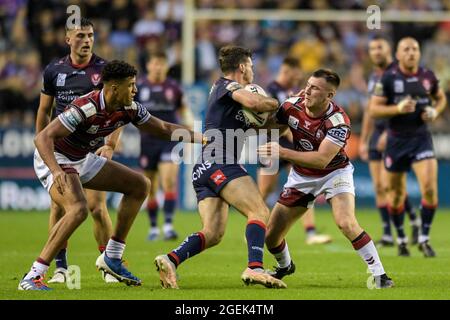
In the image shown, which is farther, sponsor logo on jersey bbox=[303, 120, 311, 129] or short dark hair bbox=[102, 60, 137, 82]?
sponsor logo on jersey bbox=[303, 120, 311, 129]

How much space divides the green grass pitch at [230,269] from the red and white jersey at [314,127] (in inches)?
47.1

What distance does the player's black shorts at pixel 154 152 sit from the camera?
16453 millimetres

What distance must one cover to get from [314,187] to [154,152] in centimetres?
692

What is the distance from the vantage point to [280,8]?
24.0 metres

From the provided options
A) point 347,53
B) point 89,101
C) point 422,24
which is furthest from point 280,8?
point 89,101

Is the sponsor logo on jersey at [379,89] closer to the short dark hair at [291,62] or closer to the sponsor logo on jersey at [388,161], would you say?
the sponsor logo on jersey at [388,161]

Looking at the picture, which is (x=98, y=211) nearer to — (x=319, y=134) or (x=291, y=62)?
(x=319, y=134)

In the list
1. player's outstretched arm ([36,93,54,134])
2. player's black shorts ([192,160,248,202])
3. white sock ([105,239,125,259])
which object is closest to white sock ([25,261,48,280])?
white sock ([105,239,125,259])

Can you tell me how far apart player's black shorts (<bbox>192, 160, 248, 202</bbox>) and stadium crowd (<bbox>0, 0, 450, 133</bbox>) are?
1327 centimetres

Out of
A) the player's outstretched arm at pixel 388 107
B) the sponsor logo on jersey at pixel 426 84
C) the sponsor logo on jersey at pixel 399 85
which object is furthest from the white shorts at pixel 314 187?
the sponsor logo on jersey at pixel 426 84

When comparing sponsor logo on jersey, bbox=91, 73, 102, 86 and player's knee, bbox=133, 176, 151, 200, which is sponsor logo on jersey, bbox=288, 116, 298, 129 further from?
sponsor logo on jersey, bbox=91, 73, 102, 86

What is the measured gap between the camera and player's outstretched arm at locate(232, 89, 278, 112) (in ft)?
30.1

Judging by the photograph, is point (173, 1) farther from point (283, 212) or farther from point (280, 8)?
point (283, 212)

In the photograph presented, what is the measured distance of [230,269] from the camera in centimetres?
1175
